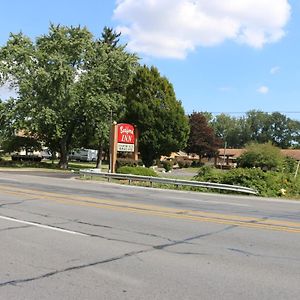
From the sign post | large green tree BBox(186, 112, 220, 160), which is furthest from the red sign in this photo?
large green tree BBox(186, 112, 220, 160)

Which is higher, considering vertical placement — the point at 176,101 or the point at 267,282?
the point at 176,101

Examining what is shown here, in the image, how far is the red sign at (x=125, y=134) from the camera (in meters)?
33.7

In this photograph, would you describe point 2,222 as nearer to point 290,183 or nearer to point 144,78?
point 290,183

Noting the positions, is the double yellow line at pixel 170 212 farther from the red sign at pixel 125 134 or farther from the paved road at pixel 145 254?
the red sign at pixel 125 134

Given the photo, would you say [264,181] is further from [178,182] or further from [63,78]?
[63,78]

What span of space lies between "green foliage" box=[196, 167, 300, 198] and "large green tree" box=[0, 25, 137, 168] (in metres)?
22.3

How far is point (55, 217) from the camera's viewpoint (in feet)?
37.8

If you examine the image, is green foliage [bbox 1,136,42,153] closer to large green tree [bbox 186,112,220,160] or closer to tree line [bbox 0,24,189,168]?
tree line [bbox 0,24,189,168]

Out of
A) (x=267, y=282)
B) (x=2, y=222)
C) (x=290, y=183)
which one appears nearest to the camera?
(x=267, y=282)

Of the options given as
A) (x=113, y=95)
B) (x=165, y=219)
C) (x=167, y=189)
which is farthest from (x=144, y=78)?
(x=165, y=219)

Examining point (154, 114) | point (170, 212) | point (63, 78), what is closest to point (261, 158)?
point (154, 114)

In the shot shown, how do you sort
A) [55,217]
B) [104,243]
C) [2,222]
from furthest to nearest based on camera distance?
[55,217] → [2,222] → [104,243]

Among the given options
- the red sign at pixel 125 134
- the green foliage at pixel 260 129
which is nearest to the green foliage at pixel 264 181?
the red sign at pixel 125 134

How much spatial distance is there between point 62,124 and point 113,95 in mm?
5774
